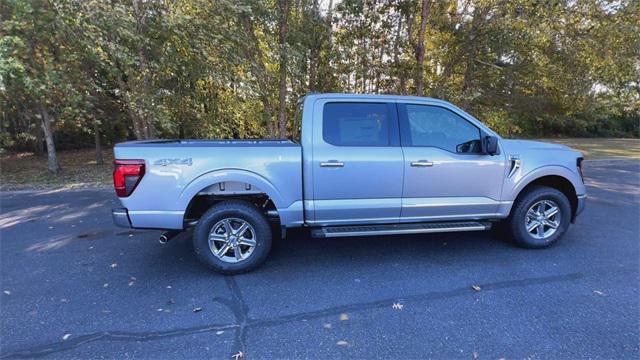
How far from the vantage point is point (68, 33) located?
6.86 m

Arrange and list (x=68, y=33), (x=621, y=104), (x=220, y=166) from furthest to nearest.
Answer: (x=621, y=104) < (x=68, y=33) < (x=220, y=166)

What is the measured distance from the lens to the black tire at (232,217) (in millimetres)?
3547

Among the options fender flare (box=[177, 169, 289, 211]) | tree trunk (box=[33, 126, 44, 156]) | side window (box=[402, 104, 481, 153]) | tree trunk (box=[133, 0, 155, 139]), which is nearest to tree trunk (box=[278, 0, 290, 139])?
tree trunk (box=[133, 0, 155, 139])


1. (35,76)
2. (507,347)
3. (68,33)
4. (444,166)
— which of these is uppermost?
(68,33)

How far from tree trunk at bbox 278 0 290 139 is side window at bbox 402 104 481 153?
5218 millimetres

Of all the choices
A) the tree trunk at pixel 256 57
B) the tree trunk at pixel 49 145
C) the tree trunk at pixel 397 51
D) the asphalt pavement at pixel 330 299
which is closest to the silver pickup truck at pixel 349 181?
the asphalt pavement at pixel 330 299

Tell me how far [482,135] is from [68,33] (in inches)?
307

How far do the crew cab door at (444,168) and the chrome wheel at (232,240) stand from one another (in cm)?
175

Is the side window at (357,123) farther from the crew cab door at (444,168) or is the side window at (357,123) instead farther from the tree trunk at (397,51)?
the tree trunk at (397,51)

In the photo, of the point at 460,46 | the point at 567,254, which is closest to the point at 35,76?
the point at 567,254

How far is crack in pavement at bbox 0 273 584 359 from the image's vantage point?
2539 millimetres

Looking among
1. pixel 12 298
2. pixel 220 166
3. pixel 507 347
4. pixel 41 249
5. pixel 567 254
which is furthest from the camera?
pixel 41 249

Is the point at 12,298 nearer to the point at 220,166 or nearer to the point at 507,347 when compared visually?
the point at 220,166

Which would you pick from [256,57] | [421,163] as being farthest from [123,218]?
[256,57]
